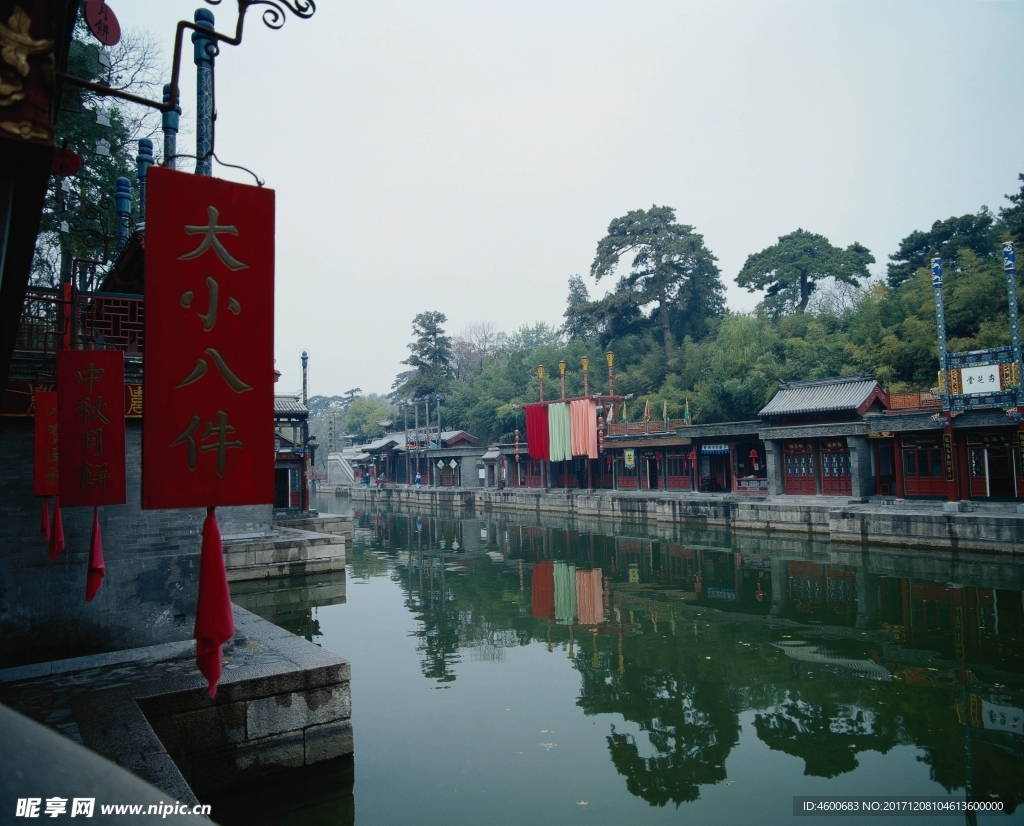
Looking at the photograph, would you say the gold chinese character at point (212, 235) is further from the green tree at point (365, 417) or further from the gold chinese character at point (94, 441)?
the green tree at point (365, 417)

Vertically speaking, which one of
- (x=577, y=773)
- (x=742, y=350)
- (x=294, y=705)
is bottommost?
(x=577, y=773)

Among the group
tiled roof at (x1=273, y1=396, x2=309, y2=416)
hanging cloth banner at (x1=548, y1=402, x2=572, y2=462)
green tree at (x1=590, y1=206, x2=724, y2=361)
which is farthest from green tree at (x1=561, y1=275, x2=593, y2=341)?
tiled roof at (x1=273, y1=396, x2=309, y2=416)

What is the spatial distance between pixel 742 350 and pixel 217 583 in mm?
35705

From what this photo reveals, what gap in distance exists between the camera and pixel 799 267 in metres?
42.1

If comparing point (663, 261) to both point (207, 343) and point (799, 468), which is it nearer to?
point (799, 468)

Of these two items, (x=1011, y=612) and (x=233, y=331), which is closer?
(x=233, y=331)

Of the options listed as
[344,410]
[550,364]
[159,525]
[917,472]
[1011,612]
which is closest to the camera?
[159,525]

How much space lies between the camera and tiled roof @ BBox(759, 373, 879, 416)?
22547 mm

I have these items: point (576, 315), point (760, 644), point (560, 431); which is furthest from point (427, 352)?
point (760, 644)

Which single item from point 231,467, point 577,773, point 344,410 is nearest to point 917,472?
point 577,773

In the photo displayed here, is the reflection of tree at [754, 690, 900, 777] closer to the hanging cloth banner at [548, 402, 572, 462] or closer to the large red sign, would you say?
the large red sign

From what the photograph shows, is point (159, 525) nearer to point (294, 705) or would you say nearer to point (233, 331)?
point (294, 705)

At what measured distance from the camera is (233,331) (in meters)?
3.92

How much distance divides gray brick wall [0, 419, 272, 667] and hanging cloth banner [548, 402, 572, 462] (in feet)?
89.9
